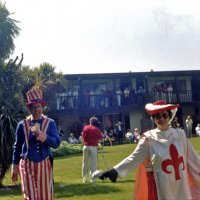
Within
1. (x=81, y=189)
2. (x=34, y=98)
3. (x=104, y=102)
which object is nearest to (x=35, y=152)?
(x=34, y=98)

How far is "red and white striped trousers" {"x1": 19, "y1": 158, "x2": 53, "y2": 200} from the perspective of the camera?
6.70m

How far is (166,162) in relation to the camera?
226 inches

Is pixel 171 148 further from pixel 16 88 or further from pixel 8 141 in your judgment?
pixel 16 88

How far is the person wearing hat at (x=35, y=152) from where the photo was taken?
673 centimetres

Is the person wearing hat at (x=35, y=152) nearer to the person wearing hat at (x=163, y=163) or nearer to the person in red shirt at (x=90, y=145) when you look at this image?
the person wearing hat at (x=163, y=163)

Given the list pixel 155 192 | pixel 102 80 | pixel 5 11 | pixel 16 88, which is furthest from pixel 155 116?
pixel 102 80

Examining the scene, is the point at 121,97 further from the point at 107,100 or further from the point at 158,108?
the point at 158,108

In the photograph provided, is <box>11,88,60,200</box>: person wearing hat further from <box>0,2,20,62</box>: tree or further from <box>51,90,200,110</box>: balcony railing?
<box>51,90,200,110</box>: balcony railing

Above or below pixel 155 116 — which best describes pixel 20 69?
above

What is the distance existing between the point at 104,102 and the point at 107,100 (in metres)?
0.29

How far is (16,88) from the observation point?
14805 mm

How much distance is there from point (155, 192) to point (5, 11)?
11064 millimetres

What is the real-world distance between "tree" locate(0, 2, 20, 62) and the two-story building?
64.9 ft

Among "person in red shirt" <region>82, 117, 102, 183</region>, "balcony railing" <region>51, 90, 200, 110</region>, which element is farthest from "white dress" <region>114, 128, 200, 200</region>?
"balcony railing" <region>51, 90, 200, 110</region>
